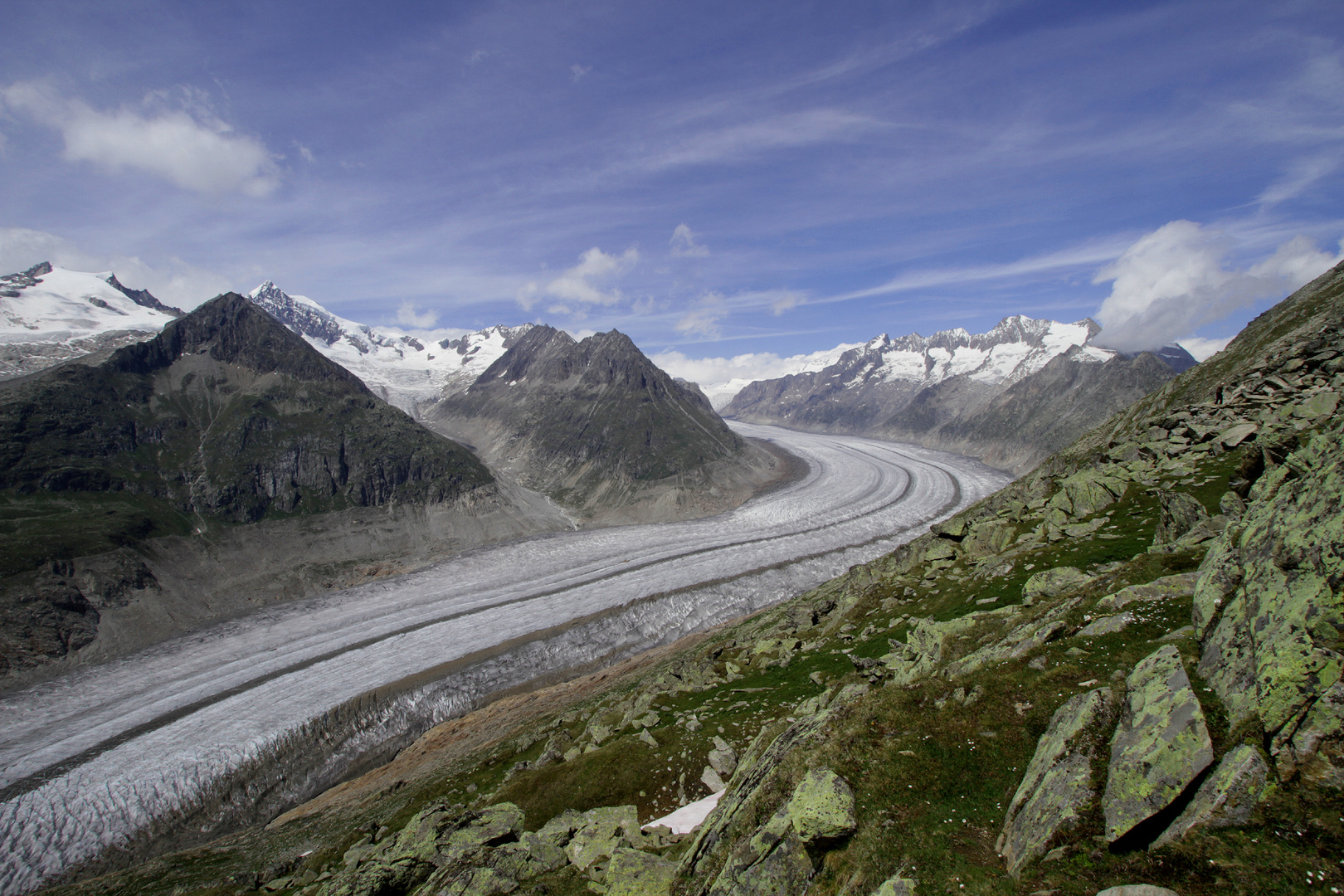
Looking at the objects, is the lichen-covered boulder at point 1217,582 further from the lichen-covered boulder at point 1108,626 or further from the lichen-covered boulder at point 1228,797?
the lichen-covered boulder at point 1228,797

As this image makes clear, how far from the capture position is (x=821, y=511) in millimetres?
153375

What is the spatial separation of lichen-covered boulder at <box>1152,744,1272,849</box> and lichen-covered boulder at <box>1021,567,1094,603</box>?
1746cm

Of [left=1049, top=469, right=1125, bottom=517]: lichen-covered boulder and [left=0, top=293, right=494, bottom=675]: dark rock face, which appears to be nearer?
[left=1049, top=469, right=1125, bottom=517]: lichen-covered boulder

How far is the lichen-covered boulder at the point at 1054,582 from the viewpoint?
2603cm

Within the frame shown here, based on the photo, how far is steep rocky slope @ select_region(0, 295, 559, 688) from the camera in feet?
306

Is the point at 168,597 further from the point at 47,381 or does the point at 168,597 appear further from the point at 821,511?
the point at 821,511

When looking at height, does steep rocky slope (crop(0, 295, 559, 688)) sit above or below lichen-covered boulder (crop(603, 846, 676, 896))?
→ above

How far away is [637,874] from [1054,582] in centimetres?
2310

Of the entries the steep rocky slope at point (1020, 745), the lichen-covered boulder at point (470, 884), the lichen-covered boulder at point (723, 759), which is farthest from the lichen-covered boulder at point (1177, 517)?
the lichen-covered boulder at point (470, 884)

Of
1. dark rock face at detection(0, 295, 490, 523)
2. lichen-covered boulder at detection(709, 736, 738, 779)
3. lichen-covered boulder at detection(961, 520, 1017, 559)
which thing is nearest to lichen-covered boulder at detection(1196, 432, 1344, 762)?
lichen-covered boulder at detection(709, 736, 738, 779)

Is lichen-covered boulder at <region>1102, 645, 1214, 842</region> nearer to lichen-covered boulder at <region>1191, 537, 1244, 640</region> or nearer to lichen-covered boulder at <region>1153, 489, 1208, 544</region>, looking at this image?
lichen-covered boulder at <region>1191, 537, 1244, 640</region>

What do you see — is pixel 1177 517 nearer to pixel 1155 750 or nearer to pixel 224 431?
pixel 1155 750

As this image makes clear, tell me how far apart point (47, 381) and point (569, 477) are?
13574cm

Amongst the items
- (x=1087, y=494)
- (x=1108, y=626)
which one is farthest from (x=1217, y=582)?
(x=1087, y=494)
